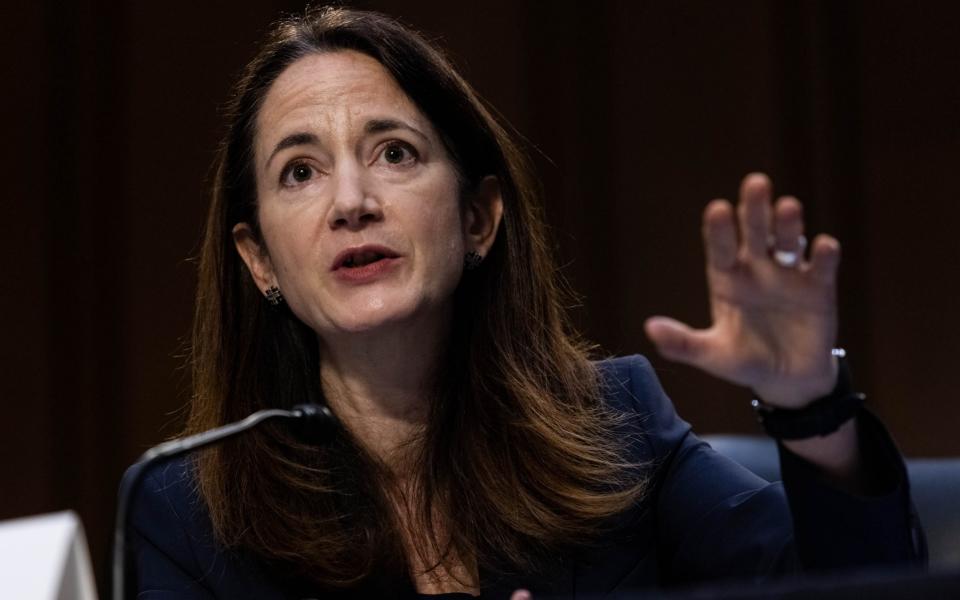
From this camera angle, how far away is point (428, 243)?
5.38ft

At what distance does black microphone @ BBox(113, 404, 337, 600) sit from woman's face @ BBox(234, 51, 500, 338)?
356 mm

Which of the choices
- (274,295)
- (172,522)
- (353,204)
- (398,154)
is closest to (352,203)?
(353,204)

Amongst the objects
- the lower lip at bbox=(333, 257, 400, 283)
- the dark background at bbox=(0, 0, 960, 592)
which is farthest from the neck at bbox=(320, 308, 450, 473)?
the dark background at bbox=(0, 0, 960, 592)

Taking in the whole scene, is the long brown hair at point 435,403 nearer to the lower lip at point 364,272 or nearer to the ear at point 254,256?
the ear at point 254,256

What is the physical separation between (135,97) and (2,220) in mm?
426

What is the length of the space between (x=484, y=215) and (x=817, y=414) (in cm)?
75

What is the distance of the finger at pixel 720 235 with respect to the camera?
1042 mm

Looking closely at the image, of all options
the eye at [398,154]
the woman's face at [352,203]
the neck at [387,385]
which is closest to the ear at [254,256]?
the woman's face at [352,203]

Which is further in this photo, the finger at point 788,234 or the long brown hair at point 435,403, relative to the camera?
the long brown hair at point 435,403

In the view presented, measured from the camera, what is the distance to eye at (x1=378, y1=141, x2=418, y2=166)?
5.54 ft

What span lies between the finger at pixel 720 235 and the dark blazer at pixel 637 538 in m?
0.43

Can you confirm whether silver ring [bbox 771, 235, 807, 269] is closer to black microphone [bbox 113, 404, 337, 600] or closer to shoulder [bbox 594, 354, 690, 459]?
black microphone [bbox 113, 404, 337, 600]

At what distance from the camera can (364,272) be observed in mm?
1594

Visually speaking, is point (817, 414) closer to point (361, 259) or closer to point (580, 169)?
point (361, 259)
